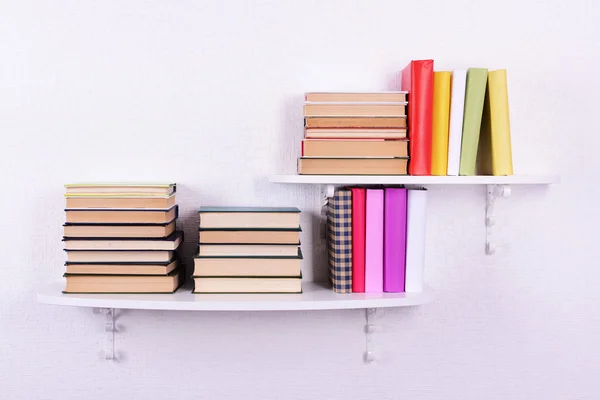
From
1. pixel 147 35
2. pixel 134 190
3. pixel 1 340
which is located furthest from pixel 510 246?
pixel 1 340

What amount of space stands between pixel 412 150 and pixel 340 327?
479mm

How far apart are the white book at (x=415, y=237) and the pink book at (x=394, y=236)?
13mm

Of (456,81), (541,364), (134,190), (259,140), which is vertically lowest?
(541,364)

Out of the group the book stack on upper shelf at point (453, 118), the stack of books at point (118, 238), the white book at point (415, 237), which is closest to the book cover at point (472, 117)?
the book stack on upper shelf at point (453, 118)

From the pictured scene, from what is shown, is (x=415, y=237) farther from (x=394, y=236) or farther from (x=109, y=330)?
(x=109, y=330)

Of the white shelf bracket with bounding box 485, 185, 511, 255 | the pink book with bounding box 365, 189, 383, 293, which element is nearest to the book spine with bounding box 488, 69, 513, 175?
the white shelf bracket with bounding box 485, 185, 511, 255

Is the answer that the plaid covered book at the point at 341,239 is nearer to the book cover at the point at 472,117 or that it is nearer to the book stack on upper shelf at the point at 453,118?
the book stack on upper shelf at the point at 453,118

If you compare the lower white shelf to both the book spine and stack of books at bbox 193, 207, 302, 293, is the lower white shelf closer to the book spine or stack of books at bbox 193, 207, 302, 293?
stack of books at bbox 193, 207, 302, 293

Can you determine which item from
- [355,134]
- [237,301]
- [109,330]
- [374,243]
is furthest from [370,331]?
[109,330]

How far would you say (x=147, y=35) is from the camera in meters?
1.37

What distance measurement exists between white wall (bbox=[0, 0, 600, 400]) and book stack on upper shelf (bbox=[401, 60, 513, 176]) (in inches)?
6.1

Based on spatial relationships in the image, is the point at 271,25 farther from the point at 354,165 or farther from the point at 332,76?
the point at 354,165

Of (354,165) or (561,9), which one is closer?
(354,165)

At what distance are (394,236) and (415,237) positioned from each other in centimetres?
5
